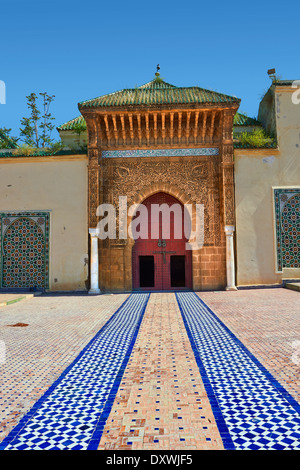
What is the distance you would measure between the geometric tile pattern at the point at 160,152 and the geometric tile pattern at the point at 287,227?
1.49m

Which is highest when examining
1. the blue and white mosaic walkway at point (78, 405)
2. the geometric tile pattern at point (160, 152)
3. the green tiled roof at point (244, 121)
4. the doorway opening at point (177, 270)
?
the green tiled roof at point (244, 121)

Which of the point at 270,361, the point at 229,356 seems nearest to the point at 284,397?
the point at 270,361

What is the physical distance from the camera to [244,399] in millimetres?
1743

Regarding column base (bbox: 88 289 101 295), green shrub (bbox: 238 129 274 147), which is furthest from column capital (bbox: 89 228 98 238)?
green shrub (bbox: 238 129 274 147)

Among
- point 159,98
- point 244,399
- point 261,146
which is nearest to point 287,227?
point 261,146

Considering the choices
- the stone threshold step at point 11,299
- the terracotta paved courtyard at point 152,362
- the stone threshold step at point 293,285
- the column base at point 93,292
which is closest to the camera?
the terracotta paved courtyard at point 152,362

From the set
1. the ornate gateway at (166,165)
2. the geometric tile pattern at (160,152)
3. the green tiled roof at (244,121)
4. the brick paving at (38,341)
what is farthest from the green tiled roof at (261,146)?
the brick paving at (38,341)

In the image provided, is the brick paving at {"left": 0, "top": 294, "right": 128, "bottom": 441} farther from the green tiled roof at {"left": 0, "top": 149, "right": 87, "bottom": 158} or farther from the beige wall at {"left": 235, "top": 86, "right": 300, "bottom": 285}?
the green tiled roof at {"left": 0, "top": 149, "right": 87, "bottom": 158}

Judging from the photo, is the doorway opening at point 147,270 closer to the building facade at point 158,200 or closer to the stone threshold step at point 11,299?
the building facade at point 158,200

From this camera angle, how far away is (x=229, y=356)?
8.09 ft

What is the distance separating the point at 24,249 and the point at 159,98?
12.7 ft

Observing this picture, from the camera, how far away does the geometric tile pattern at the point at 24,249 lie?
22.1ft
